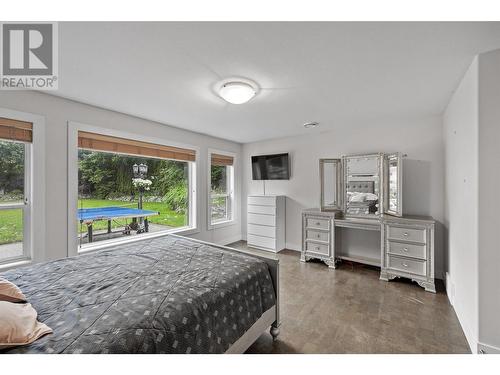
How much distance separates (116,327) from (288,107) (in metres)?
2.61

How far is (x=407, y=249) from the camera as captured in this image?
2795mm

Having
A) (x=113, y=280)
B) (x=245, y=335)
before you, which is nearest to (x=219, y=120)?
(x=113, y=280)

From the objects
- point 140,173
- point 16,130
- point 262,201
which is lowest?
point 262,201

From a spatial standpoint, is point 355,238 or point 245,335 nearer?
point 245,335

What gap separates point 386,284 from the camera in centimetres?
283

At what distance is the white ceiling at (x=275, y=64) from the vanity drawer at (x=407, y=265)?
193 cm

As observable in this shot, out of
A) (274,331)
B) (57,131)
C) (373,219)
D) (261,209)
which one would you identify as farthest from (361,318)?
(57,131)

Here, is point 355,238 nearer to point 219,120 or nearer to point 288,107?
point 288,107

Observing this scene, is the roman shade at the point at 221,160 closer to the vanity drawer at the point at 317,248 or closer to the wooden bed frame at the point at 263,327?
the vanity drawer at the point at 317,248

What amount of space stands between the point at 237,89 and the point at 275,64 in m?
0.44

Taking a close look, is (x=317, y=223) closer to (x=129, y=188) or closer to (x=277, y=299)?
(x=277, y=299)

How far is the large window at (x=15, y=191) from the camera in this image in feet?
7.06

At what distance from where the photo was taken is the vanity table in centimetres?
273
